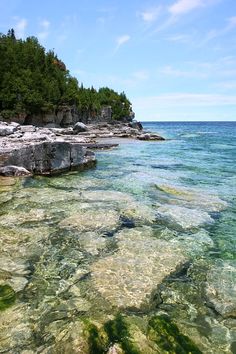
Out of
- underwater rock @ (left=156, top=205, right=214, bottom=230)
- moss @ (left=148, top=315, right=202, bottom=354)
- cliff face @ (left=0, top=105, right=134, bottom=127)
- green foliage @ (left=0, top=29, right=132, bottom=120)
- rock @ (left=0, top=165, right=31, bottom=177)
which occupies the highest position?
green foliage @ (left=0, top=29, right=132, bottom=120)

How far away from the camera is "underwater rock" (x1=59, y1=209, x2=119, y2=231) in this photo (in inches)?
465

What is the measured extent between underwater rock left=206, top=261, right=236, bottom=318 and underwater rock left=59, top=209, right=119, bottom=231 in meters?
4.04

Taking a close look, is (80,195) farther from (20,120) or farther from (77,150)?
(20,120)

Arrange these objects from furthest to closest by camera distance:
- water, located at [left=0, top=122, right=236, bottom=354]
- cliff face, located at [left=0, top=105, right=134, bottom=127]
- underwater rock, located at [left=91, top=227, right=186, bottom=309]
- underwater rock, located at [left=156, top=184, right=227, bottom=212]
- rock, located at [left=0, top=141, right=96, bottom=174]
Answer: cliff face, located at [left=0, top=105, right=134, bottom=127], rock, located at [left=0, top=141, right=96, bottom=174], underwater rock, located at [left=156, top=184, right=227, bottom=212], underwater rock, located at [left=91, top=227, right=186, bottom=309], water, located at [left=0, top=122, right=236, bottom=354]

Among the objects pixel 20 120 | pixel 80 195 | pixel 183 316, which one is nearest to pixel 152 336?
pixel 183 316

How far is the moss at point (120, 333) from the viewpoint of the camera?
5820 millimetres

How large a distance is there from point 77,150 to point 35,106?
51.2m

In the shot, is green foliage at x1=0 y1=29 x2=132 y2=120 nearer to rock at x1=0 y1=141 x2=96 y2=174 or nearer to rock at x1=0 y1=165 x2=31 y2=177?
rock at x1=0 y1=141 x2=96 y2=174

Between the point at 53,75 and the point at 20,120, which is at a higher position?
the point at 53,75

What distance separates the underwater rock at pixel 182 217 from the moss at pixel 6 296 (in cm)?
647

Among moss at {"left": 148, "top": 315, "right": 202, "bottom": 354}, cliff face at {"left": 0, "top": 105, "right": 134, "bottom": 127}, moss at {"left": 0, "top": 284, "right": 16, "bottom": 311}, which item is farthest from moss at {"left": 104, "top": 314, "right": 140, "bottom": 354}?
cliff face at {"left": 0, "top": 105, "right": 134, "bottom": 127}

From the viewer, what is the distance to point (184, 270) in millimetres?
8984

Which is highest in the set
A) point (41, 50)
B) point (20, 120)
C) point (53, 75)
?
point (41, 50)

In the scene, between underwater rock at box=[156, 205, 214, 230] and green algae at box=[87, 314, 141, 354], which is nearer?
green algae at box=[87, 314, 141, 354]
